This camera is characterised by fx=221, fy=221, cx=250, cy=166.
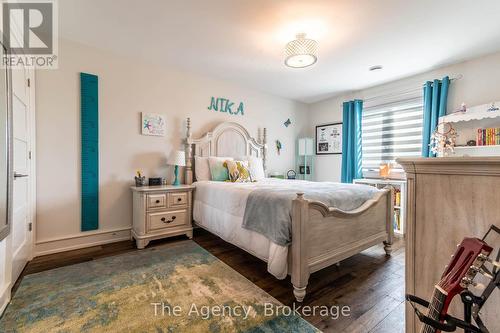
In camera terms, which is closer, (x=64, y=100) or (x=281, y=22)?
(x=281, y=22)

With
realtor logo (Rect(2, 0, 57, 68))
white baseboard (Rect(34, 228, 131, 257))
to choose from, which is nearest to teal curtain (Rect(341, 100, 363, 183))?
white baseboard (Rect(34, 228, 131, 257))

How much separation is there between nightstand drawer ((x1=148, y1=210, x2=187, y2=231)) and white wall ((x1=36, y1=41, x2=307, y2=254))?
51 cm

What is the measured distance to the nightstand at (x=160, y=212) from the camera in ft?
8.54

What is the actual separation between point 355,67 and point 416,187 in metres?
2.77

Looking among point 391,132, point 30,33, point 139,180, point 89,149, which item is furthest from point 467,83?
point 30,33

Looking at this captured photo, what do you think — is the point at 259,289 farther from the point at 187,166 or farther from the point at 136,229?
the point at 187,166

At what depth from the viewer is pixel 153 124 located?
10.1 feet

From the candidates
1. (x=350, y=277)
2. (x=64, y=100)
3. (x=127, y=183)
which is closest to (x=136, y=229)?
(x=127, y=183)

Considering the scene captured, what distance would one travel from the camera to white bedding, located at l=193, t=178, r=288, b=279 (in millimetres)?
1703

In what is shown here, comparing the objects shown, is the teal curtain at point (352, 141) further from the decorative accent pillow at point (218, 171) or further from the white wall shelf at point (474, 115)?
the decorative accent pillow at point (218, 171)

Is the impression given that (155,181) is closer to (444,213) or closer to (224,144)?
(224,144)

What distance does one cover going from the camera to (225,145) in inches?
144

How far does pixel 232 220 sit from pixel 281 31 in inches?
79.2

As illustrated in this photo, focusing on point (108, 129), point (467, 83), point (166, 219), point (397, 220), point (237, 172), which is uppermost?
point (467, 83)
